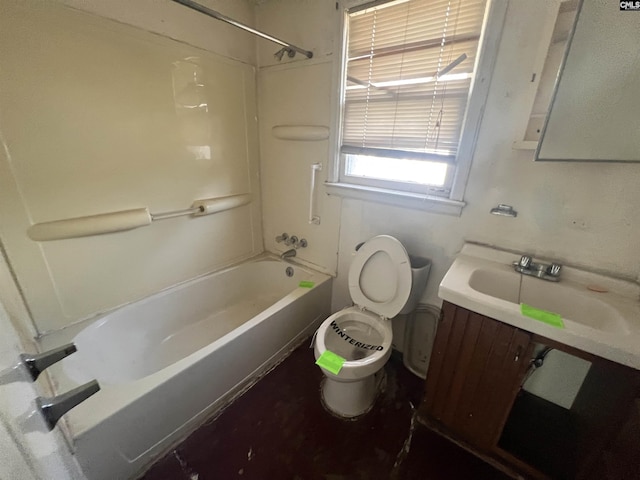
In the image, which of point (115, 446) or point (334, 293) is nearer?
point (115, 446)

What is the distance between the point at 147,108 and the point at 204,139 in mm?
355

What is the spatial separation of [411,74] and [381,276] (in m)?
1.10

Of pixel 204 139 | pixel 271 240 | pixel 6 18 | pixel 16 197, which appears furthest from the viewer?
pixel 271 240

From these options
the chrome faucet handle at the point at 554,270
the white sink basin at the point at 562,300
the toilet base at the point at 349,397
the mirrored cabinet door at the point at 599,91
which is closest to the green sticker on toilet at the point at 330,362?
the toilet base at the point at 349,397

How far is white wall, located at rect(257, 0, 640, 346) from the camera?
105 cm

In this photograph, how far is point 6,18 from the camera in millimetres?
1055

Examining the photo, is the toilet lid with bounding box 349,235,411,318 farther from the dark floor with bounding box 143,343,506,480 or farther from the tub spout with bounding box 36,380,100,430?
the tub spout with bounding box 36,380,100,430

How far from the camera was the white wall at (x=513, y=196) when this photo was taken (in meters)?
1.05

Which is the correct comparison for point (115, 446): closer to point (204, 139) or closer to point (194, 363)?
point (194, 363)

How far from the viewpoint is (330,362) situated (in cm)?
122

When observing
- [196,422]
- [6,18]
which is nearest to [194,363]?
[196,422]

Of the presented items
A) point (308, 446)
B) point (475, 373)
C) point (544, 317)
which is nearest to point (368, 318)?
point (475, 373)

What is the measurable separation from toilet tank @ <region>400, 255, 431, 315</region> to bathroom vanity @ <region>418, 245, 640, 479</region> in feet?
0.63

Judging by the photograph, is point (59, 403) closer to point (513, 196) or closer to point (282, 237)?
point (513, 196)
